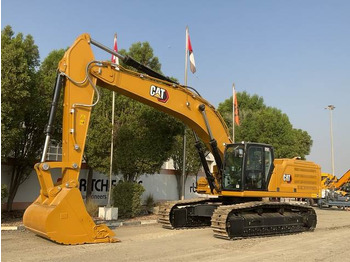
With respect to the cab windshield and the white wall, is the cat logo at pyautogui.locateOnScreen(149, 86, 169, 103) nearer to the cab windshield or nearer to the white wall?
the cab windshield

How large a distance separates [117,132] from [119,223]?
3812 millimetres

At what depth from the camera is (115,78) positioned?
31.7 ft

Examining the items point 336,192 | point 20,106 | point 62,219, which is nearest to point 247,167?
point 62,219

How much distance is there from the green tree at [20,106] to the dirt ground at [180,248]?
Answer: 10.9ft

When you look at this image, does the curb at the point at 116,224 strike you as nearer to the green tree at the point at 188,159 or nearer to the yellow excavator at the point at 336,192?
the green tree at the point at 188,159

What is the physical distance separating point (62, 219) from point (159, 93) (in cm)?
427

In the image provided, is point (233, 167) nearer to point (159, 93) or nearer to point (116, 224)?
point (159, 93)

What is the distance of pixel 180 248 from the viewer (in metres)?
8.61

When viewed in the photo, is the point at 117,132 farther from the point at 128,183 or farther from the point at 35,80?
the point at 35,80

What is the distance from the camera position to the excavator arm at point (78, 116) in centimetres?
810

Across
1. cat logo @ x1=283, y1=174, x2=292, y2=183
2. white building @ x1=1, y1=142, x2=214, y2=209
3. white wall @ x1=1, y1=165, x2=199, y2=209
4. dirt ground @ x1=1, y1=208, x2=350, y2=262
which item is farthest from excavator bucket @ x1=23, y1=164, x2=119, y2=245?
white wall @ x1=1, y1=165, x2=199, y2=209

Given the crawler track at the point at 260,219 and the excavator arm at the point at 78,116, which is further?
the crawler track at the point at 260,219

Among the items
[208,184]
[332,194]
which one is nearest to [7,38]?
[208,184]

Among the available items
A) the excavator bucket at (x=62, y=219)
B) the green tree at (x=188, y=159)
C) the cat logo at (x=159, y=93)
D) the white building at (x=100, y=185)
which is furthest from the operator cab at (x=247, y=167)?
the green tree at (x=188, y=159)
